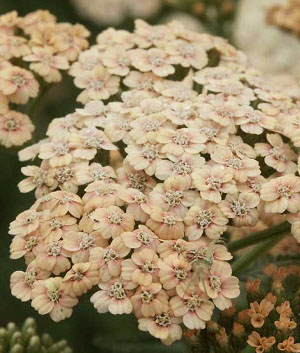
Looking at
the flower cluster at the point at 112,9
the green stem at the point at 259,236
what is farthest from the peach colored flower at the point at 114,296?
the flower cluster at the point at 112,9

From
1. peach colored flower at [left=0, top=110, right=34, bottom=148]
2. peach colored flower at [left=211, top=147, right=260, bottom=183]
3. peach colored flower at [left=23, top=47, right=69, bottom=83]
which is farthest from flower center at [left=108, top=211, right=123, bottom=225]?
peach colored flower at [left=23, top=47, right=69, bottom=83]

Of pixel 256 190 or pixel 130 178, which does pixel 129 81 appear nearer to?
pixel 130 178

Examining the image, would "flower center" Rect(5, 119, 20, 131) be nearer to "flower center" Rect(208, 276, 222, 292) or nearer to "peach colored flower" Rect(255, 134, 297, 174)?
"peach colored flower" Rect(255, 134, 297, 174)

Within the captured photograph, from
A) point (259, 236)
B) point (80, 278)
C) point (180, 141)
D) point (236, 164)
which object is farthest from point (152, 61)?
point (80, 278)

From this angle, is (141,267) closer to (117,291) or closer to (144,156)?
(117,291)

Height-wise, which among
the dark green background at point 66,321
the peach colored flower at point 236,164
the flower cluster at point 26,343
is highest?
the peach colored flower at point 236,164

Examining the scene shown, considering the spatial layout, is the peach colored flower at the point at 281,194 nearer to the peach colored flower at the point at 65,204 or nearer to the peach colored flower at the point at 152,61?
the peach colored flower at the point at 65,204

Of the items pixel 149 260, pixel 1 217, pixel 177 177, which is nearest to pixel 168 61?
pixel 177 177
